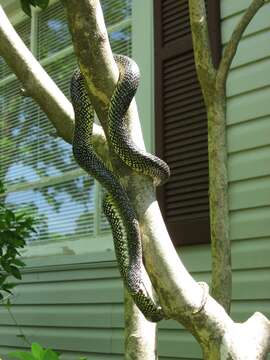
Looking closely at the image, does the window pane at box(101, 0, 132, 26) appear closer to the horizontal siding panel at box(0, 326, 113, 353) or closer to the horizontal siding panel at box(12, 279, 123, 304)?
the horizontal siding panel at box(12, 279, 123, 304)

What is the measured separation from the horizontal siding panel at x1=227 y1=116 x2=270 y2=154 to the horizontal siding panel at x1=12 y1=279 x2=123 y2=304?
4.36 feet

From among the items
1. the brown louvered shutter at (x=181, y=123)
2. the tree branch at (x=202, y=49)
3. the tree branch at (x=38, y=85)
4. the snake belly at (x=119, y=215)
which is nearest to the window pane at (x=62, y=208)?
the brown louvered shutter at (x=181, y=123)

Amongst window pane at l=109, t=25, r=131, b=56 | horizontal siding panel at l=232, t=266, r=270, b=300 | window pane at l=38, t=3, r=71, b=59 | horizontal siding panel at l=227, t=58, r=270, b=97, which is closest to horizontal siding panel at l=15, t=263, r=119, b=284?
horizontal siding panel at l=232, t=266, r=270, b=300

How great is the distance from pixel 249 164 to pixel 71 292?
74.2 inches

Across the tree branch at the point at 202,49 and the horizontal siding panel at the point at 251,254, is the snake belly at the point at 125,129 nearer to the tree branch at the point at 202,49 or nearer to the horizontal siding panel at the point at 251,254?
the tree branch at the point at 202,49

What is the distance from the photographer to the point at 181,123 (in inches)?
171

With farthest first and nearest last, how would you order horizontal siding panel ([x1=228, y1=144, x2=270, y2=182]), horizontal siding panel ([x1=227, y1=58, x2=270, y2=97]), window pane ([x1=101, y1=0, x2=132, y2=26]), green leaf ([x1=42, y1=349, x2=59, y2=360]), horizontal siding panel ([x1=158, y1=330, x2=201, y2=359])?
window pane ([x1=101, y1=0, x2=132, y2=26]) < horizontal siding panel ([x1=158, y1=330, x2=201, y2=359]) < horizontal siding panel ([x1=227, y1=58, x2=270, y2=97]) < horizontal siding panel ([x1=228, y1=144, x2=270, y2=182]) < green leaf ([x1=42, y1=349, x2=59, y2=360])

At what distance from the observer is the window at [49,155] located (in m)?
5.36

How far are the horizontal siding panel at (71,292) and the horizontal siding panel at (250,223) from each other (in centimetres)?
112

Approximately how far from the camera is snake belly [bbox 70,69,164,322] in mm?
1812

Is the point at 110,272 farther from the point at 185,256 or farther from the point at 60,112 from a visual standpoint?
the point at 60,112

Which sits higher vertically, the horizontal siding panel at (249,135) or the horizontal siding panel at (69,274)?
the horizontal siding panel at (249,135)

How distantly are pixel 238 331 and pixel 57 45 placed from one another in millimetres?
4737

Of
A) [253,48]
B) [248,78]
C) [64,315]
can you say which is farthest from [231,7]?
[64,315]
